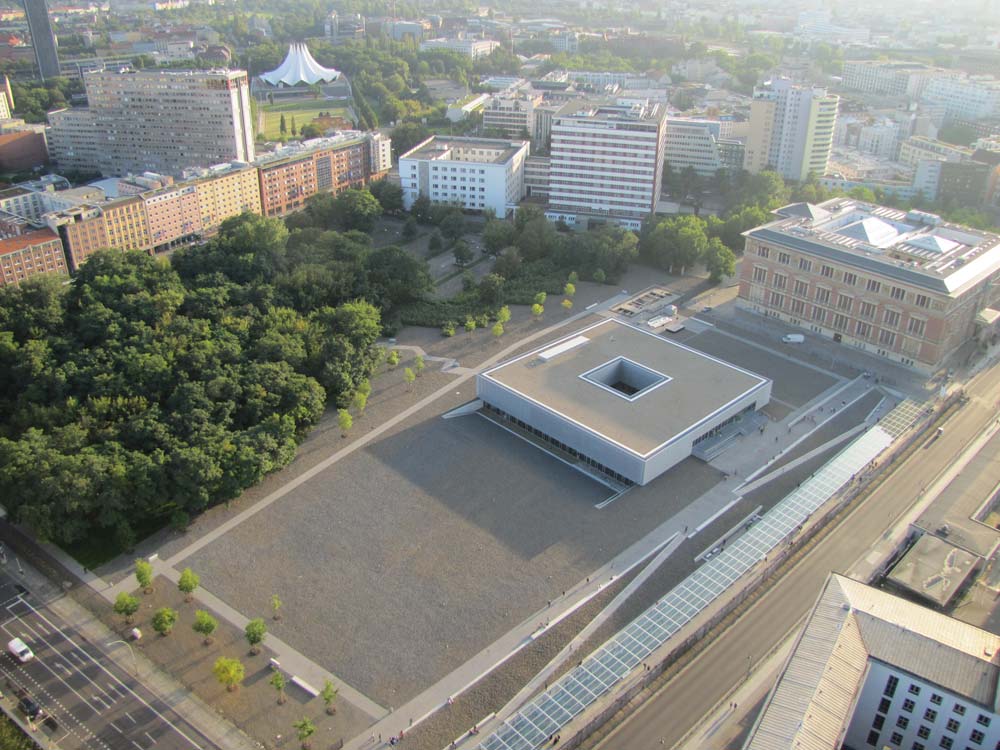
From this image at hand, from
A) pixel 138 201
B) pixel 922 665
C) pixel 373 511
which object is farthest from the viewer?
pixel 138 201

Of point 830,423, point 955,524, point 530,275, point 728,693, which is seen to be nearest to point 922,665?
point 728,693

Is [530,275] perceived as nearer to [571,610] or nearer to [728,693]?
[571,610]

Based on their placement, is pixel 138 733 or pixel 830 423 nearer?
pixel 138 733

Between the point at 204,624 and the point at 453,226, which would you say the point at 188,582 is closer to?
the point at 204,624

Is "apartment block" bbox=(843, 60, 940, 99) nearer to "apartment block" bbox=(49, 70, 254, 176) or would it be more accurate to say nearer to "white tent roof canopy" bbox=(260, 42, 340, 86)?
"white tent roof canopy" bbox=(260, 42, 340, 86)

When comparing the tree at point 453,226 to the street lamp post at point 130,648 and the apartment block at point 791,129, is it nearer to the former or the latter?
the apartment block at point 791,129

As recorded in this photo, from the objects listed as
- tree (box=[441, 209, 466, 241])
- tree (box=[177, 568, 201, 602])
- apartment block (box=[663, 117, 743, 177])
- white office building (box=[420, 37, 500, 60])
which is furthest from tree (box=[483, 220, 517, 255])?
white office building (box=[420, 37, 500, 60])
